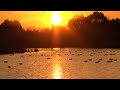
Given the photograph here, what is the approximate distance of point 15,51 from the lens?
382ft
